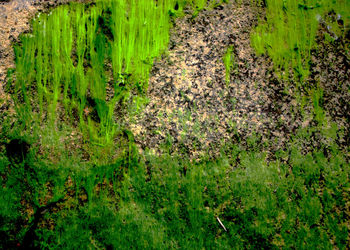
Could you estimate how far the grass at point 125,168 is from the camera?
4.62 ft

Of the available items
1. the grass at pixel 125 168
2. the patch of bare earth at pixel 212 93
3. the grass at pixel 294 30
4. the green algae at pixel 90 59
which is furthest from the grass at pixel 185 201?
the grass at pixel 294 30

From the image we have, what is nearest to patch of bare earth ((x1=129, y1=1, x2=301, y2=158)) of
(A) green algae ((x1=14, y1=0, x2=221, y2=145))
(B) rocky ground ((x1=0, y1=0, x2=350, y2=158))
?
(B) rocky ground ((x1=0, y1=0, x2=350, y2=158))

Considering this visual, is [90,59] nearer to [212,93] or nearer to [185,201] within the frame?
[212,93]

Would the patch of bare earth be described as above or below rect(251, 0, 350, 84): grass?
below

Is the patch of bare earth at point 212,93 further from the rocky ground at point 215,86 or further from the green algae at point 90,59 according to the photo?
the green algae at point 90,59

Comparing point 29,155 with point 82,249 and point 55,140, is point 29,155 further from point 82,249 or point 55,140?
point 82,249

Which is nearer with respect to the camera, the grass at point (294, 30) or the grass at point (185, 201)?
the grass at point (185, 201)

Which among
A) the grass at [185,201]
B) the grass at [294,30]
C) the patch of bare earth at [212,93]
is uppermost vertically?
the grass at [294,30]

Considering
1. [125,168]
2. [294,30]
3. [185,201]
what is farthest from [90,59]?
[294,30]

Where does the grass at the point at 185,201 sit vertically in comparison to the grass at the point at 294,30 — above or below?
below

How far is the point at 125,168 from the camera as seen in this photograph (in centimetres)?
146

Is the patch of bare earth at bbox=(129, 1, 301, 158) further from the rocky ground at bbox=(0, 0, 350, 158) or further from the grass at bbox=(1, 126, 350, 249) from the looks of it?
the grass at bbox=(1, 126, 350, 249)

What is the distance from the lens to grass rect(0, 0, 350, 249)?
1409mm

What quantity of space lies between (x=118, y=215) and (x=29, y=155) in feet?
2.17
